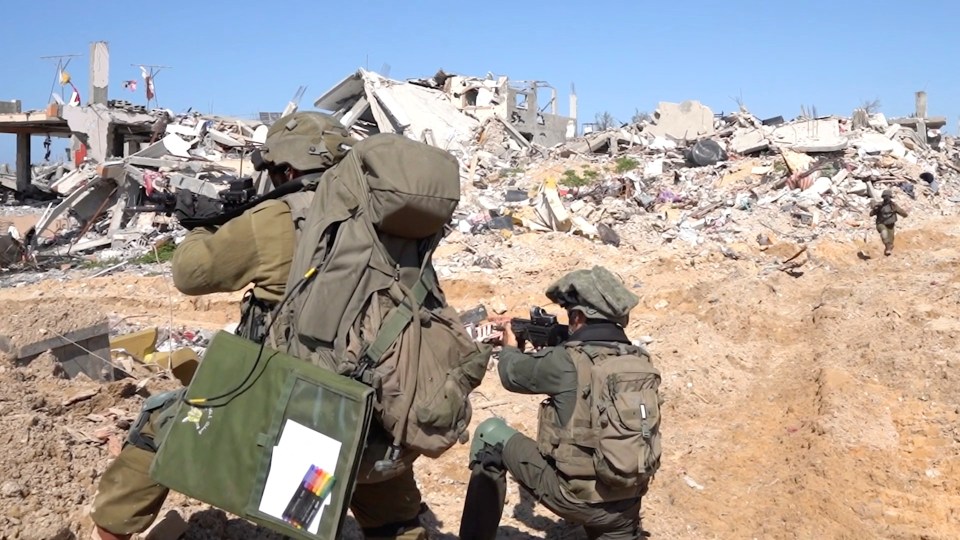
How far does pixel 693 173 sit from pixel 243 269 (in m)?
13.6

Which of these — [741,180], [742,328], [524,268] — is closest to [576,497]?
[742,328]

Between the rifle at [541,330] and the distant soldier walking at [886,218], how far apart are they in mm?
8181

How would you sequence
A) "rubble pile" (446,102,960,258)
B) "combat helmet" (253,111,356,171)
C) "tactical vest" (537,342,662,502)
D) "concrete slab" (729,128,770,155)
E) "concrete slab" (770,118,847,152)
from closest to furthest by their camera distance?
"combat helmet" (253,111,356,171), "tactical vest" (537,342,662,502), "rubble pile" (446,102,960,258), "concrete slab" (729,128,770,155), "concrete slab" (770,118,847,152)

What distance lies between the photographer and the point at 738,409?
572 centimetres

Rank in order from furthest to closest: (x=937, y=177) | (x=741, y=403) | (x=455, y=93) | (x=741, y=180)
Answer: (x=455, y=93)
(x=937, y=177)
(x=741, y=180)
(x=741, y=403)

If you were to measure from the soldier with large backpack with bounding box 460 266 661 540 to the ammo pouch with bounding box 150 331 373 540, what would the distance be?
0.93 meters

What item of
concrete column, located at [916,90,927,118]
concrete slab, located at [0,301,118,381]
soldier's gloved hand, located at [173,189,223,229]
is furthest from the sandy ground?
concrete column, located at [916,90,927,118]

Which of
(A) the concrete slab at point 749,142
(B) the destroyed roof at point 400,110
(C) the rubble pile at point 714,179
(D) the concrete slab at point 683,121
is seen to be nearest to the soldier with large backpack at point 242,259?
(C) the rubble pile at point 714,179

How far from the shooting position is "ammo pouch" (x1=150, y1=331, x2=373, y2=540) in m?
2.27

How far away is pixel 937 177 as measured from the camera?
15977mm

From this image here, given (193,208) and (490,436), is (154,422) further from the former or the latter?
(490,436)

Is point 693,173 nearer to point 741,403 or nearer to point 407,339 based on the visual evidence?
point 741,403

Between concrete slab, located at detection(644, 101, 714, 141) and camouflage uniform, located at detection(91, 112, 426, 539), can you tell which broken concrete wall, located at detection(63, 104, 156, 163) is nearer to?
concrete slab, located at detection(644, 101, 714, 141)

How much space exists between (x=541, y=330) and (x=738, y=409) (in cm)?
278
